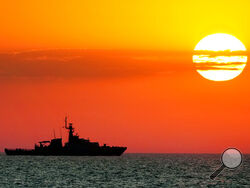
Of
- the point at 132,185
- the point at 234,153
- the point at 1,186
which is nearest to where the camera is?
the point at 234,153

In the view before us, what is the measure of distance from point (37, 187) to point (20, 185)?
141 inches

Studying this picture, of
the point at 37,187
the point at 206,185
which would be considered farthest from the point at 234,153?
the point at 206,185

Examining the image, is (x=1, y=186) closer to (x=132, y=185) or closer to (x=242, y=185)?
(x=132, y=185)

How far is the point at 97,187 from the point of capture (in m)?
81.7

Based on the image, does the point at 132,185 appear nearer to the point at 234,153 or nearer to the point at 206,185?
the point at 206,185

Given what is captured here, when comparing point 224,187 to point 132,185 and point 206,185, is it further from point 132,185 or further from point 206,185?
point 132,185

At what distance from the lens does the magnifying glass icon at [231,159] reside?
20.9 meters

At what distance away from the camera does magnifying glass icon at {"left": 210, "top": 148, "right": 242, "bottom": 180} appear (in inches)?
822

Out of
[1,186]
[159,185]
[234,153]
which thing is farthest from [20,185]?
[234,153]

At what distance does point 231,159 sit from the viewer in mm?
21922

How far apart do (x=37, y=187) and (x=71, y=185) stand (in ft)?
17.6

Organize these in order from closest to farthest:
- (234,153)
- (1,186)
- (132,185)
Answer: (234,153) → (1,186) → (132,185)

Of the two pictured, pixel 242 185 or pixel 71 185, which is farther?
pixel 242 185

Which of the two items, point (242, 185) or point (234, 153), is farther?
point (242, 185)
